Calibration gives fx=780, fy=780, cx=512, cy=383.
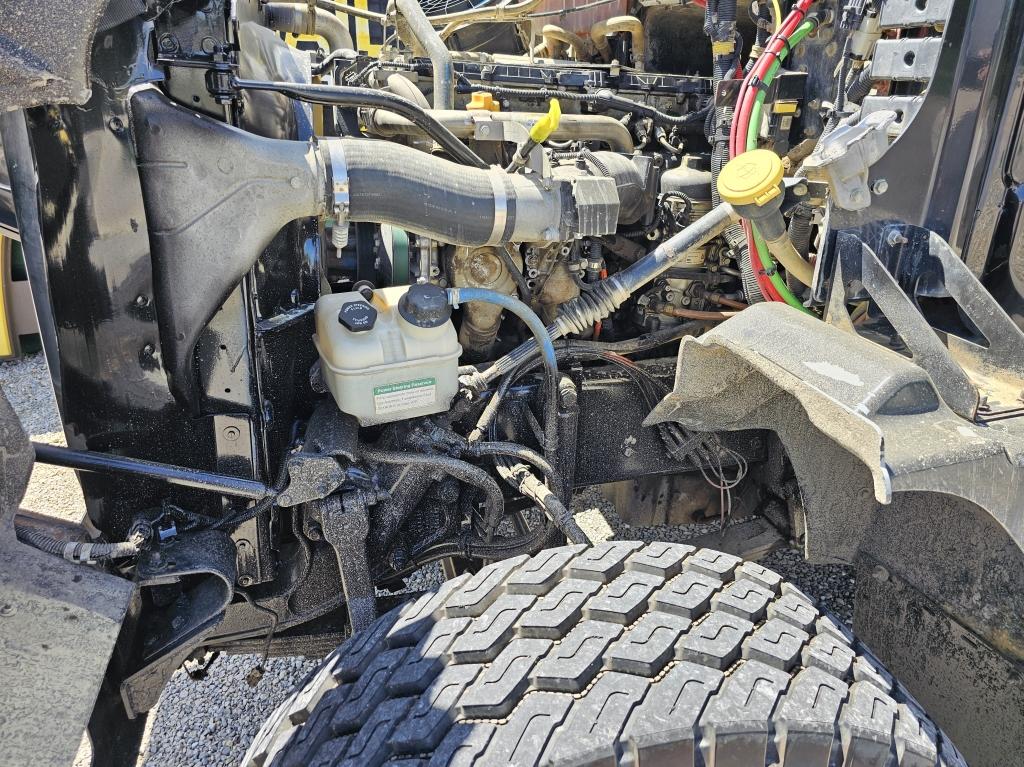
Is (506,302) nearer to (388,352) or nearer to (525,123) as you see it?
(388,352)

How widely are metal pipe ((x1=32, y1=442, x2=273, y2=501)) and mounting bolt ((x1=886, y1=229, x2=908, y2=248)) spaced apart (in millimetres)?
1439

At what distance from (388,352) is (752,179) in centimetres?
90

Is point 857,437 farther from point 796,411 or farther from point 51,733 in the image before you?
point 51,733

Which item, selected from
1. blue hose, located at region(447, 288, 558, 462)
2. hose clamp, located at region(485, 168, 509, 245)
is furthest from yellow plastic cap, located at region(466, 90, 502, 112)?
blue hose, located at region(447, 288, 558, 462)

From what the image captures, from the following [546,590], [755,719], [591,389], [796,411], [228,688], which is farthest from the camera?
[228,688]

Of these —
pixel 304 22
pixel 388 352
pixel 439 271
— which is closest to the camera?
pixel 388 352

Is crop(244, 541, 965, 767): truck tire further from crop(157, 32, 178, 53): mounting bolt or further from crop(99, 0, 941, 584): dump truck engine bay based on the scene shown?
crop(157, 32, 178, 53): mounting bolt

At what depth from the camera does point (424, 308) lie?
5.79ft

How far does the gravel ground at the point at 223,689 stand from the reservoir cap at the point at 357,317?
828mm

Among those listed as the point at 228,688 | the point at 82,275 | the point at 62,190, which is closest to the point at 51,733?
the point at 82,275

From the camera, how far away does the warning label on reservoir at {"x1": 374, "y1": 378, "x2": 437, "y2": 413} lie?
1.80 meters

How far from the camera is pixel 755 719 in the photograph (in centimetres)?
129

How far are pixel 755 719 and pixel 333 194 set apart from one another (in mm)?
1235

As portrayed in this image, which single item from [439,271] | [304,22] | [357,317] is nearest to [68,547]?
[357,317]
